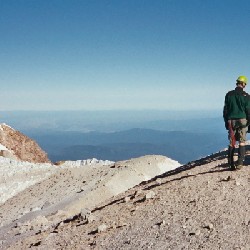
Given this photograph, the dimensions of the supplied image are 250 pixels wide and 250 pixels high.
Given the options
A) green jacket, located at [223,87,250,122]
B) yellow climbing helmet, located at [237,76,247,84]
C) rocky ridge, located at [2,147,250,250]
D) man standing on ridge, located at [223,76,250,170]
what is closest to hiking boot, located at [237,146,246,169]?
man standing on ridge, located at [223,76,250,170]

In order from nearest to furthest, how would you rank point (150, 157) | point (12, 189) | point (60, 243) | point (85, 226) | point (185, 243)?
point (185, 243), point (60, 243), point (85, 226), point (12, 189), point (150, 157)

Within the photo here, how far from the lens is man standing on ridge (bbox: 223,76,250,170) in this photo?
13.4 m

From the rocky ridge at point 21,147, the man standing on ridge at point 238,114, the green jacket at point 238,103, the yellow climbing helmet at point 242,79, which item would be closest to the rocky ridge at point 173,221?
the man standing on ridge at point 238,114

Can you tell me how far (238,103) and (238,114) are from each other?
43cm

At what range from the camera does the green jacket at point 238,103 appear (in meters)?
13.3

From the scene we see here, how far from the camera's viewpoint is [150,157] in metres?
31.3

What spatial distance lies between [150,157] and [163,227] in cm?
2140

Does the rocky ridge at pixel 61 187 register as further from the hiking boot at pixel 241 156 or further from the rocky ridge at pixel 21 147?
the rocky ridge at pixel 21 147

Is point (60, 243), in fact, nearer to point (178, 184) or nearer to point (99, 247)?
point (99, 247)

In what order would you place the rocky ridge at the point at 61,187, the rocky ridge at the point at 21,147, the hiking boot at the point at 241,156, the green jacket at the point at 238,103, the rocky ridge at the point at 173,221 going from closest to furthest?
the rocky ridge at the point at 173,221 → the green jacket at the point at 238,103 → the hiking boot at the point at 241,156 → the rocky ridge at the point at 61,187 → the rocky ridge at the point at 21,147

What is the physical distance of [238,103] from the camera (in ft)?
44.2

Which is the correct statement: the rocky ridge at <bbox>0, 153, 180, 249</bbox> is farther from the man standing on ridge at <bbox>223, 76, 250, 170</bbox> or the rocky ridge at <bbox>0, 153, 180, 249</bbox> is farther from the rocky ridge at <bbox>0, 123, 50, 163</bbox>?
the rocky ridge at <bbox>0, 123, 50, 163</bbox>

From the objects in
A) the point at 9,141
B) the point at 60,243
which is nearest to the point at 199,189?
the point at 60,243

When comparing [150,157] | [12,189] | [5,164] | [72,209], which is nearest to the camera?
[72,209]
